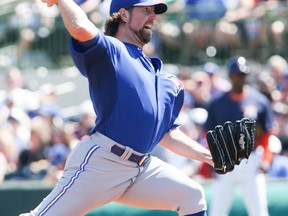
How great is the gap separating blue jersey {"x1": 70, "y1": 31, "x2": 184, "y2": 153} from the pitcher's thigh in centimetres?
19

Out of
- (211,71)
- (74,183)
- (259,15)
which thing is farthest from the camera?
(259,15)

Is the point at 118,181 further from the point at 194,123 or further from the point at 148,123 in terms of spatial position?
the point at 194,123

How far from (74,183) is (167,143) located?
2.60 feet

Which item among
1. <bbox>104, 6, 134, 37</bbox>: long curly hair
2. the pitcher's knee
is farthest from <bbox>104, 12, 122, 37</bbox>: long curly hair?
the pitcher's knee

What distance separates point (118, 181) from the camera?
16.7ft

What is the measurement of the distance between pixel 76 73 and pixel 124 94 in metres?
8.49

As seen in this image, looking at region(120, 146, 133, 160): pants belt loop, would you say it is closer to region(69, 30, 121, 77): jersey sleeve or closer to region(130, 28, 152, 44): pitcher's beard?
region(69, 30, 121, 77): jersey sleeve

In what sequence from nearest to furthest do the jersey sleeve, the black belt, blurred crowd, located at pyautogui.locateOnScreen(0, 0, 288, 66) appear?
the jersey sleeve, the black belt, blurred crowd, located at pyautogui.locateOnScreen(0, 0, 288, 66)

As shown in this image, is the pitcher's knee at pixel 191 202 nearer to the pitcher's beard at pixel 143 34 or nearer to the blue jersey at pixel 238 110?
the pitcher's beard at pixel 143 34

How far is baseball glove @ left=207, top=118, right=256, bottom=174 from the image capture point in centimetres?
537

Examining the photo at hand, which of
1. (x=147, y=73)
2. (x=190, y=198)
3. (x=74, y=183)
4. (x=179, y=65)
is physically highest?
(x=147, y=73)

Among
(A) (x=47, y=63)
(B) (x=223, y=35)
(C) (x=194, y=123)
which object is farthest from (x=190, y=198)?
(A) (x=47, y=63)

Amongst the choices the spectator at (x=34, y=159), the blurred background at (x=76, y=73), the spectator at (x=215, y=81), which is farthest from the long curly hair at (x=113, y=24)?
the spectator at (x=215, y=81)

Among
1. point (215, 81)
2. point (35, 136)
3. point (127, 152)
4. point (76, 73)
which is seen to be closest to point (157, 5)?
point (127, 152)
